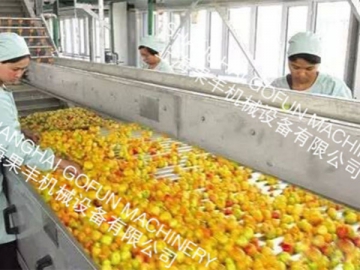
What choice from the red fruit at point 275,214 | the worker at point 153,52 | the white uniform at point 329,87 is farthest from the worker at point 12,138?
the worker at point 153,52

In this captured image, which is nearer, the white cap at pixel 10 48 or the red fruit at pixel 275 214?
the red fruit at pixel 275 214

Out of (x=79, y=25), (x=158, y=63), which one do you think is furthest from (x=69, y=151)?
(x=79, y=25)

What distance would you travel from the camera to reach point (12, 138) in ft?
6.20

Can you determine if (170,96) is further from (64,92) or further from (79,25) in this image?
(79,25)

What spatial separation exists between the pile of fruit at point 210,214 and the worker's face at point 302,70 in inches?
34.8

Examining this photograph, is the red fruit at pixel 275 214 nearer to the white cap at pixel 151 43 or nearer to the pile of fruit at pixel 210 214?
the pile of fruit at pixel 210 214

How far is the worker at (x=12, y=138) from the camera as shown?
1.89 meters

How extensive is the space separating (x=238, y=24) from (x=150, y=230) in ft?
24.0

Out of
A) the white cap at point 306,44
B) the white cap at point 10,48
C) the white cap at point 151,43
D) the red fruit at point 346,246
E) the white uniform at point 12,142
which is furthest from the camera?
the white cap at point 151,43

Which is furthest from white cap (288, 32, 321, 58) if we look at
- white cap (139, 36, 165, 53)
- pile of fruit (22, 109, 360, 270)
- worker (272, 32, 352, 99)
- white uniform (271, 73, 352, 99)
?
white cap (139, 36, 165, 53)

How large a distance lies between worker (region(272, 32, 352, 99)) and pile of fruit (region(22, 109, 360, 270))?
892 millimetres

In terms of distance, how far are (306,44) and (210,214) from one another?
136cm

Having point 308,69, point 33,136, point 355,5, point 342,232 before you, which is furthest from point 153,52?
point 342,232

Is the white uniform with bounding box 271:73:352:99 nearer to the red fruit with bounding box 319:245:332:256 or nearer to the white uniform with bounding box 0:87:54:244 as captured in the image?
the red fruit with bounding box 319:245:332:256
